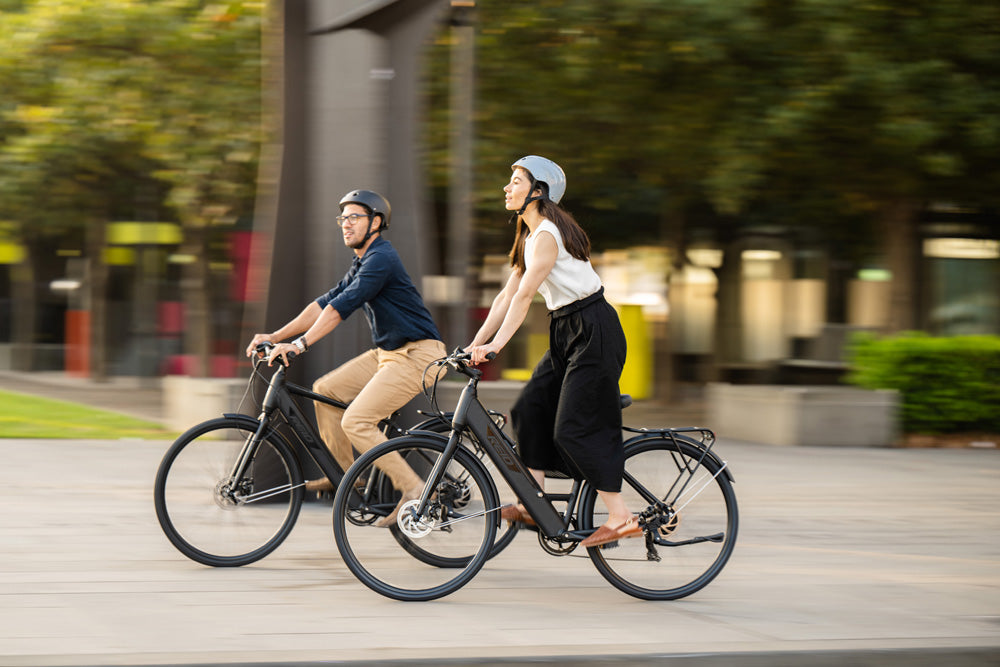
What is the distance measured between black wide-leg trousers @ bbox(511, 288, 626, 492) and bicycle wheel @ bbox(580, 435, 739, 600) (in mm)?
140

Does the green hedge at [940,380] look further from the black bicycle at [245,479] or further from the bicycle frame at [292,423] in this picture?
the bicycle frame at [292,423]

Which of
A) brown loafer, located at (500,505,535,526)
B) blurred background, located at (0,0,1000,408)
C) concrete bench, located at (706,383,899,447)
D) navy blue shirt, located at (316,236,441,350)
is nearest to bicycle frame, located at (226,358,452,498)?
navy blue shirt, located at (316,236,441,350)

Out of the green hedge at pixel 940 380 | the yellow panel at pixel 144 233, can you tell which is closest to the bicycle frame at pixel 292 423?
the green hedge at pixel 940 380

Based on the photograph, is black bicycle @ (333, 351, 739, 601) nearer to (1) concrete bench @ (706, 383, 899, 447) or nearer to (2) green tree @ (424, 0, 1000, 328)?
(1) concrete bench @ (706, 383, 899, 447)

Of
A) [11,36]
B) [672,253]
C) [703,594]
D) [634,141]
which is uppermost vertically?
[11,36]

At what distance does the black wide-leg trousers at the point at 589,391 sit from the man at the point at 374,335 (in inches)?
33.3

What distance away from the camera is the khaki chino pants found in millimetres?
5691

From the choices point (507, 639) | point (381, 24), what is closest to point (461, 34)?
point (381, 24)

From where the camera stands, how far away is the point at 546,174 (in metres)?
5.25

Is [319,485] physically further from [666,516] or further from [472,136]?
[472,136]

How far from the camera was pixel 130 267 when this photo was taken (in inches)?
997

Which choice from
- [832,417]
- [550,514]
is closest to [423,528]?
[550,514]

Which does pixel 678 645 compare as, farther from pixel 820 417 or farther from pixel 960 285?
pixel 960 285

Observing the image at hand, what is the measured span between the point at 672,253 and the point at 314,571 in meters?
14.3
